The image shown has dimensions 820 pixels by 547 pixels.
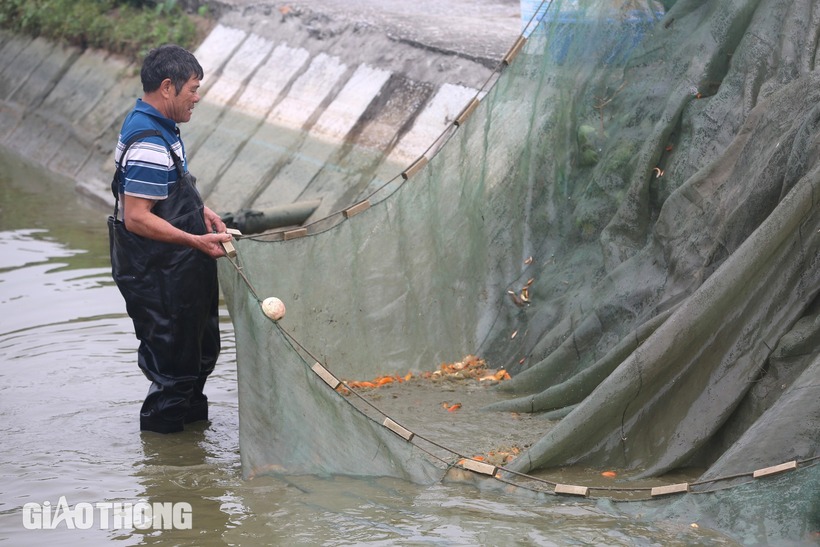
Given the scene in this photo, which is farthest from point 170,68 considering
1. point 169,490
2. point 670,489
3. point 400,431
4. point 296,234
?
point 670,489

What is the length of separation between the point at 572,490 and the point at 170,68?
2.53m

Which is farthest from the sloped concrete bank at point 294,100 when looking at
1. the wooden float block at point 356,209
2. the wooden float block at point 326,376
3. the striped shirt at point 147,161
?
the wooden float block at point 326,376

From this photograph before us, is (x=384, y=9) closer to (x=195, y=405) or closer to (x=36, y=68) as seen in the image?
(x=36, y=68)

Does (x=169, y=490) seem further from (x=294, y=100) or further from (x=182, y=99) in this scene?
(x=294, y=100)

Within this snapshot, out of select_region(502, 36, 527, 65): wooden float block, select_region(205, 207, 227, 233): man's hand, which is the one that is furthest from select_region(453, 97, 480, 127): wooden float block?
select_region(205, 207, 227, 233): man's hand

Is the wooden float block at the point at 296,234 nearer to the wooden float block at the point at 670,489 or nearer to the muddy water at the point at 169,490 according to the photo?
the muddy water at the point at 169,490

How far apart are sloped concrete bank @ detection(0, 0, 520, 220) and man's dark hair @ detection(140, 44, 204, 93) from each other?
3553 mm

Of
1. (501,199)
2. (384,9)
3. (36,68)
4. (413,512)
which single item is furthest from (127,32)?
(413,512)

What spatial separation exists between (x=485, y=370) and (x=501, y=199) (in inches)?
36.7

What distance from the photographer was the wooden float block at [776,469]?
367 centimetres

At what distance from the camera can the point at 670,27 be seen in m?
5.91

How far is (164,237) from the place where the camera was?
4.87 m

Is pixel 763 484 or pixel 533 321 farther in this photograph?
pixel 533 321

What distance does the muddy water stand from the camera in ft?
13.3
